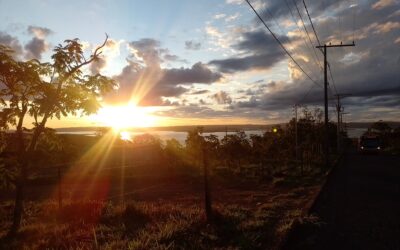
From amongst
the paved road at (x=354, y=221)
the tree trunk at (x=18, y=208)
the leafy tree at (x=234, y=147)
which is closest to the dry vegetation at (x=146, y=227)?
the tree trunk at (x=18, y=208)

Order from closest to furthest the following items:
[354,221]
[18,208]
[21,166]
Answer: [18,208]
[21,166]
[354,221]

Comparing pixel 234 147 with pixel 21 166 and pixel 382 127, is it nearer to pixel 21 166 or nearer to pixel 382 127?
pixel 21 166

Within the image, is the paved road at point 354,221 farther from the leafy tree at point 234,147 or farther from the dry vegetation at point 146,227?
the leafy tree at point 234,147

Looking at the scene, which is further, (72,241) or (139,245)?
(72,241)

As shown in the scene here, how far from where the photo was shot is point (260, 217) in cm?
1072

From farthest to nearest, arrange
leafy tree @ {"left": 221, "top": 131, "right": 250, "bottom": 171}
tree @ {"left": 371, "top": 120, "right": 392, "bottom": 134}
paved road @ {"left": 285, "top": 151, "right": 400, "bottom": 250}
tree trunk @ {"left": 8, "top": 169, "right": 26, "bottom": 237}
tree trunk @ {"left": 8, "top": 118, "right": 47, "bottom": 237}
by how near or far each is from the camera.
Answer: tree @ {"left": 371, "top": 120, "right": 392, "bottom": 134} → leafy tree @ {"left": 221, "top": 131, "right": 250, "bottom": 171} → tree trunk @ {"left": 8, "top": 118, "right": 47, "bottom": 237} → tree trunk @ {"left": 8, "top": 169, "right": 26, "bottom": 237} → paved road @ {"left": 285, "top": 151, "right": 400, "bottom": 250}

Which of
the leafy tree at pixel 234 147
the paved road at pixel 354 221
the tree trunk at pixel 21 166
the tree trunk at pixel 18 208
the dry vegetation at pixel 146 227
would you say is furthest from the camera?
the leafy tree at pixel 234 147

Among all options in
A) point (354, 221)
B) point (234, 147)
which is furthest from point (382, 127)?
point (354, 221)

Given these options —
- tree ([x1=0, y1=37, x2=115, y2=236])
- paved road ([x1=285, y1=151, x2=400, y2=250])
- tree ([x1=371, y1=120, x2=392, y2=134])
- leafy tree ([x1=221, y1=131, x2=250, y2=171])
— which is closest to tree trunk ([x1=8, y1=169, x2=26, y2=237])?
tree ([x1=0, y1=37, x2=115, y2=236])

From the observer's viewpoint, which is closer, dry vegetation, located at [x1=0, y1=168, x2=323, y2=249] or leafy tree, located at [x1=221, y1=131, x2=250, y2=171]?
dry vegetation, located at [x1=0, y1=168, x2=323, y2=249]

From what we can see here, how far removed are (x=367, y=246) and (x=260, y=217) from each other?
3.22 meters

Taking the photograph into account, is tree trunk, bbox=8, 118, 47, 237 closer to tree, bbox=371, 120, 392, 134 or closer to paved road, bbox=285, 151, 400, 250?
paved road, bbox=285, 151, 400, 250

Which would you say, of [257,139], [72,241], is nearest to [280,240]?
[72,241]

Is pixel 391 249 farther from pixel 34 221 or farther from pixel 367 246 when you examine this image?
pixel 34 221
